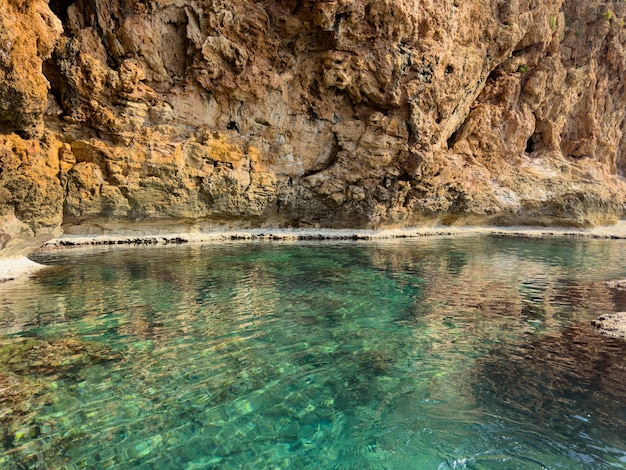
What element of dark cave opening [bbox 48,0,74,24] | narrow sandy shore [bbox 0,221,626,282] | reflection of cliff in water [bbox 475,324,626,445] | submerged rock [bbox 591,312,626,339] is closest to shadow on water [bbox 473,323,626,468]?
reflection of cliff in water [bbox 475,324,626,445]

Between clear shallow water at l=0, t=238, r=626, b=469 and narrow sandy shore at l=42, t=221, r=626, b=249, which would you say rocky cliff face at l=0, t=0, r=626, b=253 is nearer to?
narrow sandy shore at l=42, t=221, r=626, b=249

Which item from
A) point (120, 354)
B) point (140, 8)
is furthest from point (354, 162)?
point (120, 354)

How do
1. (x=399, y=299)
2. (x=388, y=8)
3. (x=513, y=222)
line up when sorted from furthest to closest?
(x=513, y=222) < (x=388, y=8) < (x=399, y=299)

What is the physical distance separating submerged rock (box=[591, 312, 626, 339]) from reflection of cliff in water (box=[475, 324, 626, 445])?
299 mm

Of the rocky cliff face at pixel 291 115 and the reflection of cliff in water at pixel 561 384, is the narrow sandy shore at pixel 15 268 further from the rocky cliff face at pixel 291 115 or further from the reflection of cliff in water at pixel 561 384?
the reflection of cliff in water at pixel 561 384

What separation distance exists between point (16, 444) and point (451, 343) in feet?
19.2

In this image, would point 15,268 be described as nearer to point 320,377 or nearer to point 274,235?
point 320,377

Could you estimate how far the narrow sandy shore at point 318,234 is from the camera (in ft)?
64.0

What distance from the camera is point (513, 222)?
1294 inches

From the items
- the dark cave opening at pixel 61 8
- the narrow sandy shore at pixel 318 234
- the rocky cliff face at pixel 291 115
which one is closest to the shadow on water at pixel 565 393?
the rocky cliff face at pixel 291 115

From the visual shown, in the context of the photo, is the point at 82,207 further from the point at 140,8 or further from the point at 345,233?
the point at 345,233

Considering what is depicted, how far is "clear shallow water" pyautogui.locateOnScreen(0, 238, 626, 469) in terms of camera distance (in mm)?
3730

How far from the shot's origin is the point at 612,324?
7.06 m

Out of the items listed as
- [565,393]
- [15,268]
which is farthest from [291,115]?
[565,393]
